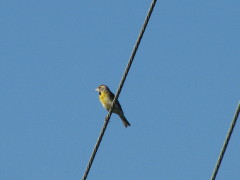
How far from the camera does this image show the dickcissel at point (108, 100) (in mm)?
15727

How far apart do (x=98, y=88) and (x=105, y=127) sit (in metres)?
9.73

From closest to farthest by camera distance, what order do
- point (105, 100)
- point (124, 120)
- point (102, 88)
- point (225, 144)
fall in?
point (225, 144), point (124, 120), point (105, 100), point (102, 88)

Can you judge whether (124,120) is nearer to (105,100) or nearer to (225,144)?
(105,100)

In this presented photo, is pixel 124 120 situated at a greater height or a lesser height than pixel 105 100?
lesser

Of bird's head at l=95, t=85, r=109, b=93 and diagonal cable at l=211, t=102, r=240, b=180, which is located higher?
diagonal cable at l=211, t=102, r=240, b=180

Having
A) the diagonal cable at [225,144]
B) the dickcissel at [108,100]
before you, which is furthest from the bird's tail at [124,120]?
the diagonal cable at [225,144]

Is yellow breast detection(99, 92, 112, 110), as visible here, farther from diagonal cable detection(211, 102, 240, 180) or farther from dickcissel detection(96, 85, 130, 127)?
diagonal cable detection(211, 102, 240, 180)

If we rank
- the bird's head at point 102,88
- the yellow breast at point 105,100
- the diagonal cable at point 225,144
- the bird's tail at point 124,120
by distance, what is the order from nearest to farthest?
the diagonal cable at point 225,144 → the bird's tail at point 124,120 → the yellow breast at point 105,100 → the bird's head at point 102,88

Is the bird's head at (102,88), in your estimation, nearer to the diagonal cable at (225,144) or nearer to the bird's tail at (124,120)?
the bird's tail at (124,120)

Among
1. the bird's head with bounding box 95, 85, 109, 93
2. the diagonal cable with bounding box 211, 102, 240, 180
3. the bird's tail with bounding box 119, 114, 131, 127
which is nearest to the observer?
the diagonal cable with bounding box 211, 102, 240, 180

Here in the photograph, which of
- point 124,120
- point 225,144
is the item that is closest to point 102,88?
point 124,120

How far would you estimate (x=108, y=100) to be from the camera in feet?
52.6

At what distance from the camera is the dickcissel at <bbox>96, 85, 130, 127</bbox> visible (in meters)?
15.7

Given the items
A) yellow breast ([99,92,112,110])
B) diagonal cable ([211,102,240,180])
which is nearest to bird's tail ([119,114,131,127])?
yellow breast ([99,92,112,110])
